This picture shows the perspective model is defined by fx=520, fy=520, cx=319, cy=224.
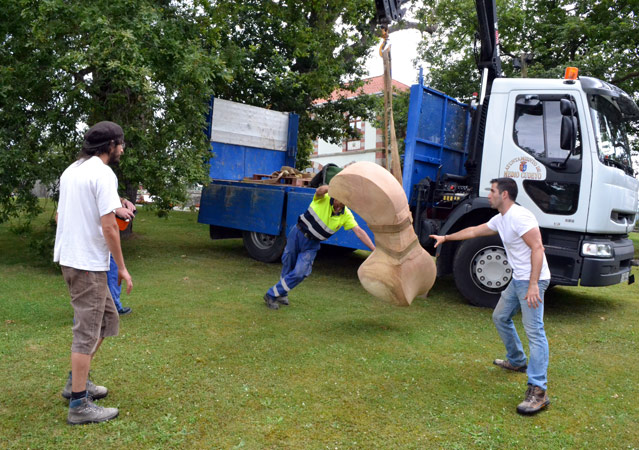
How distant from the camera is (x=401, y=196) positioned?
398 cm

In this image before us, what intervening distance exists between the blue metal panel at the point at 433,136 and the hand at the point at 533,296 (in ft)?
10.8

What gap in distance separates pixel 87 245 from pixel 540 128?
195 inches

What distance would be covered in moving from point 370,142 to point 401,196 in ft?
99.9

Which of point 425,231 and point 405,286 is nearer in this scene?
point 405,286

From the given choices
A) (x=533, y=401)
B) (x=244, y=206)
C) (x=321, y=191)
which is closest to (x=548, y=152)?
(x=321, y=191)

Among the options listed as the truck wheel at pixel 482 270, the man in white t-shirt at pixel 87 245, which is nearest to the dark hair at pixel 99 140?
the man in white t-shirt at pixel 87 245

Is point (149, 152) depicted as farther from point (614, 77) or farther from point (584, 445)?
point (614, 77)

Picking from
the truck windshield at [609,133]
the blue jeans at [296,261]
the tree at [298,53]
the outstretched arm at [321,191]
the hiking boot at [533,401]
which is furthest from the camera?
the tree at [298,53]

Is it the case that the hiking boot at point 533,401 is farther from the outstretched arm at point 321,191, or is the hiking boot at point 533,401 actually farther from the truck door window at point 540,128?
the truck door window at point 540,128

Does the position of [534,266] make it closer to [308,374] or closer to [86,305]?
[308,374]

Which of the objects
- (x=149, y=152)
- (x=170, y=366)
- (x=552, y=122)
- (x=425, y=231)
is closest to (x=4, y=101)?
(x=149, y=152)

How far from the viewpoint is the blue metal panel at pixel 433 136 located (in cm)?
667

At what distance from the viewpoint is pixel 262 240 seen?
29.7 ft

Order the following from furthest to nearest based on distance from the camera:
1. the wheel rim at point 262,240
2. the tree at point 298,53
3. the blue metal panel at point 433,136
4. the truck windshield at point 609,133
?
1. the tree at point 298,53
2. the wheel rim at point 262,240
3. the blue metal panel at point 433,136
4. the truck windshield at point 609,133
